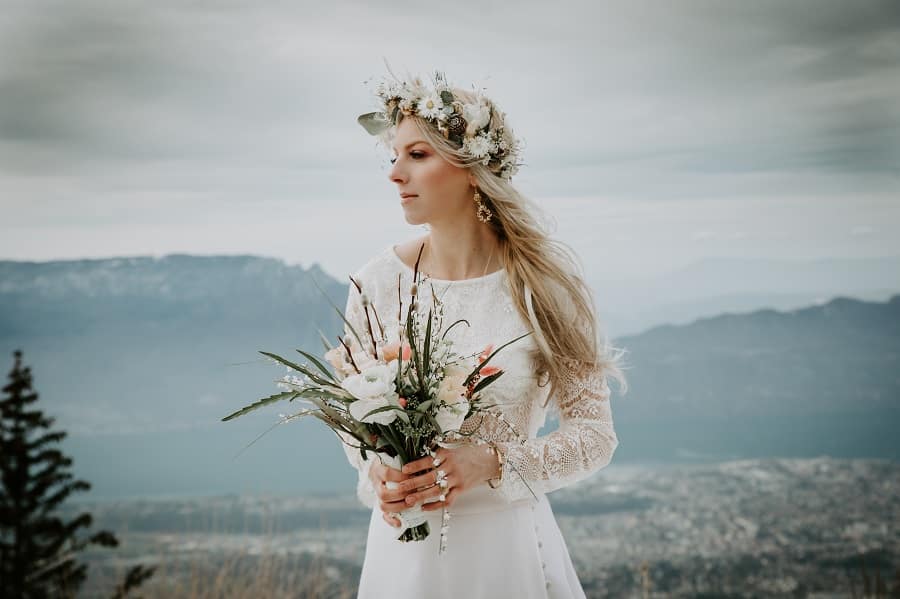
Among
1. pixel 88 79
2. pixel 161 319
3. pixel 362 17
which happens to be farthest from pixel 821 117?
pixel 161 319

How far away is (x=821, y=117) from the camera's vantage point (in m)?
12.9

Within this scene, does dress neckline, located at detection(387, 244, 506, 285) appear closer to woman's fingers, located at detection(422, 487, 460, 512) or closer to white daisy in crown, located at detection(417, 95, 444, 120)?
white daisy in crown, located at detection(417, 95, 444, 120)

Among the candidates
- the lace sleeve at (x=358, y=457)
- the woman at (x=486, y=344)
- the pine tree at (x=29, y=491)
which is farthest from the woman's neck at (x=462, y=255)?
the pine tree at (x=29, y=491)

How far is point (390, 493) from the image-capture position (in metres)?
1.82

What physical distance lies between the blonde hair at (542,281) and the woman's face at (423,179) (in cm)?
3

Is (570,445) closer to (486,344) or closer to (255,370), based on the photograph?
(486,344)

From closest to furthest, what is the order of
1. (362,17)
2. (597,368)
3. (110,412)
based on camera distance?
1. (597,368)
2. (362,17)
3. (110,412)

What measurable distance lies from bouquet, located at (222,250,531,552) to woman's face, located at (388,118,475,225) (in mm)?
611

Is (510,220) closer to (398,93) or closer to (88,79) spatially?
(398,93)

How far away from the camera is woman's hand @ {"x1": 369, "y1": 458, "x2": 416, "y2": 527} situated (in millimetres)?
1800

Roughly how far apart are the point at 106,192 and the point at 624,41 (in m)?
9.24

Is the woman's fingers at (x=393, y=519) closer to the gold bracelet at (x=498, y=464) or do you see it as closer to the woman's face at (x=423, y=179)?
the gold bracelet at (x=498, y=464)

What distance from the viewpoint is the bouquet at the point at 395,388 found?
5.17 feet

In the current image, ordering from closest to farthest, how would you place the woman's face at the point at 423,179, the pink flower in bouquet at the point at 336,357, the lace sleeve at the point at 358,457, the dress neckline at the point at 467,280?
the pink flower in bouquet at the point at 336,357, the lace sleeve at the point at 358,457, the woman's face at the point at 423,179, the dress neckline at the point at 467,280
